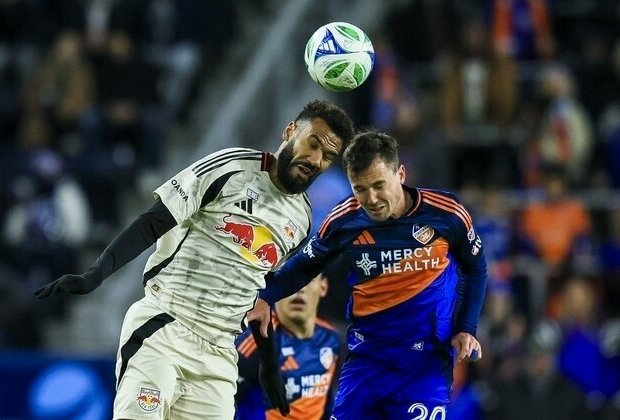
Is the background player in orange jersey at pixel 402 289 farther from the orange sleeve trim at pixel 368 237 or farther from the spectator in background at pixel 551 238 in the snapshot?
the spectator in background at pixel 551 238

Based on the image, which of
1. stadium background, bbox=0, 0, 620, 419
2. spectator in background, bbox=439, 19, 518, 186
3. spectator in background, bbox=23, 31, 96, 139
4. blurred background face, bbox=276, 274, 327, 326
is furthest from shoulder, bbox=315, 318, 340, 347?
spectator in background, bbox=23, 31, 96, 139

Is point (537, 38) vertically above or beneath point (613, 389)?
above

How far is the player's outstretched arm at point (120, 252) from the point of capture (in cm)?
620

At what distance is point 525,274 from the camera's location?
1324 centimetres

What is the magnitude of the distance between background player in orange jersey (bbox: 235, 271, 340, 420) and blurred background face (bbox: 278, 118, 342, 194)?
3.16 feet

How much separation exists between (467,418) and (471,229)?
4702 millimetres

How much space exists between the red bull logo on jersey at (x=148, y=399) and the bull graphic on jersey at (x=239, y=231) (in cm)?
91

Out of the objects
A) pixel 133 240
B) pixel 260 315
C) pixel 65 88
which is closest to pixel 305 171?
pixel 260 315

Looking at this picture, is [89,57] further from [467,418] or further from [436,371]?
[436,371]

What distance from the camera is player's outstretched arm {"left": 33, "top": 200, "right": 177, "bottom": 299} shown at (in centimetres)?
620

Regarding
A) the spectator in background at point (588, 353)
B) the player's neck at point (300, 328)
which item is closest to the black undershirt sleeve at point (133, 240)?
the player's neck at point (300, 328)

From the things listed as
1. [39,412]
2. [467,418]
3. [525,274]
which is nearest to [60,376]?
[39,412]

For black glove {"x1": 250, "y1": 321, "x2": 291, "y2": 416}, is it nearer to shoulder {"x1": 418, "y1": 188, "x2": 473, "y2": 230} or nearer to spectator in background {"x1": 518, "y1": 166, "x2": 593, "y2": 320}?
shoulder {"x1": 418, "y1": 188, "x2": 473, "y2": 230}

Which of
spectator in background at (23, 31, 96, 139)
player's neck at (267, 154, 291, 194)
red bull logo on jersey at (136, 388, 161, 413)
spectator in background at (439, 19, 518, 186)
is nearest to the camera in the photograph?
red bull logo on jersey at (136, 388, 161, 413)
